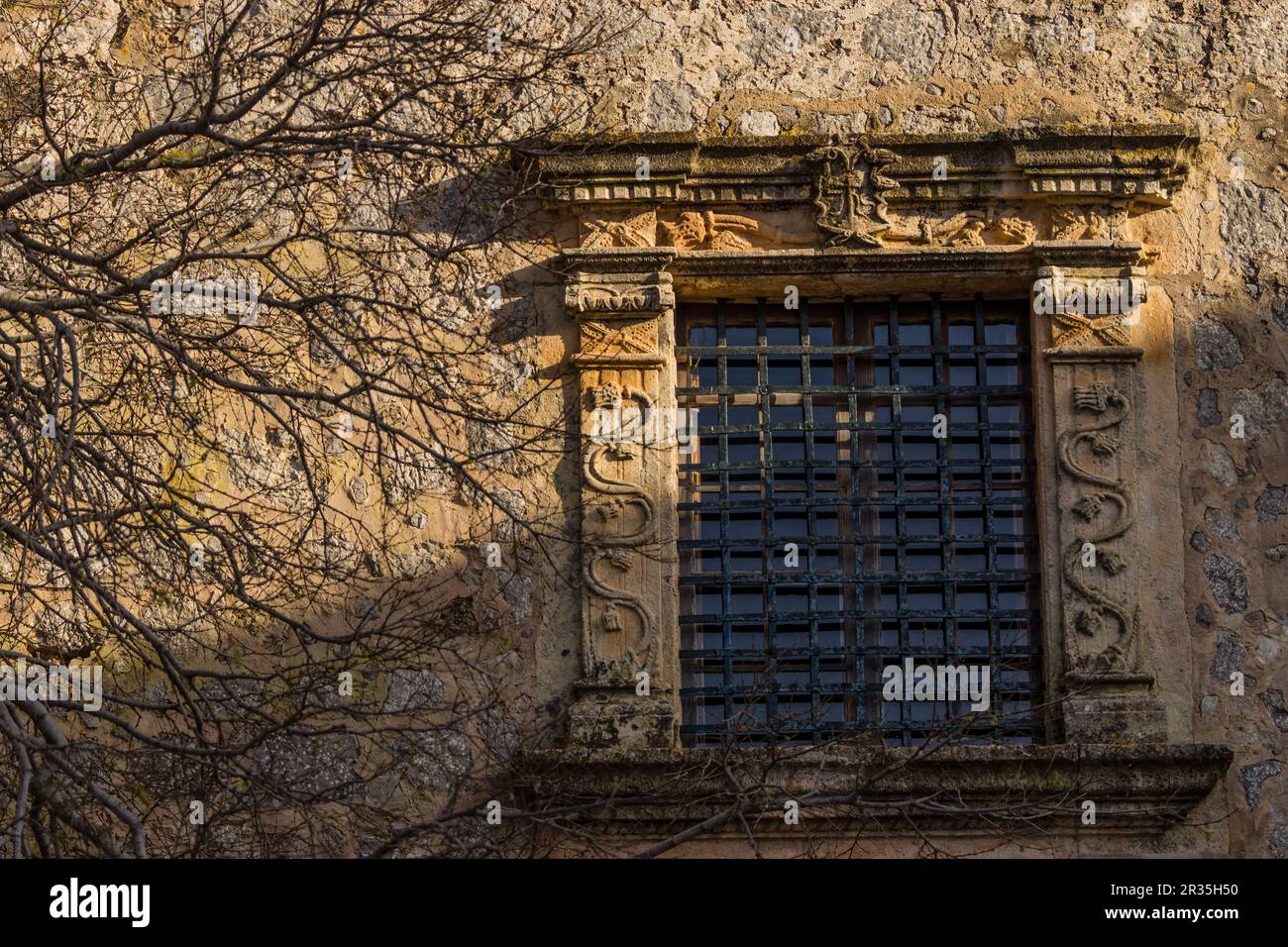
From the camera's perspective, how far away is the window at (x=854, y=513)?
1039cm

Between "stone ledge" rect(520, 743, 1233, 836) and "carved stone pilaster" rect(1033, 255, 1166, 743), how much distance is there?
20 centimetres

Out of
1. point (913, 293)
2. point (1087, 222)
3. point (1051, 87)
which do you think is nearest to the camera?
point (1087, 222)

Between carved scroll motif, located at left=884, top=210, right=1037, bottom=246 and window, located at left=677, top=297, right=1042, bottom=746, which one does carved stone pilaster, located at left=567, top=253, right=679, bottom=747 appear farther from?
carved scroll motif, located at left=884, top=210, right=1037, bottom=246

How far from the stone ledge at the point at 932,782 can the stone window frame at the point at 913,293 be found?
0.21m

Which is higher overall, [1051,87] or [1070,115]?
[1051,87]

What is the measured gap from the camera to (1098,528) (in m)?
10.4

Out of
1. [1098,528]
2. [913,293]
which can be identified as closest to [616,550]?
[913,293]

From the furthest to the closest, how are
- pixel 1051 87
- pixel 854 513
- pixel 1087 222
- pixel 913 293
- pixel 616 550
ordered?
1. pixel 1051 87
2. pixel 913 293
3. pixel 1087 222
4. pixel 854 513
5. pixel 616 550

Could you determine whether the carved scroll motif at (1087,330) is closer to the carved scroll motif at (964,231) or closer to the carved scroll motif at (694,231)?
the carved scroll motif at (964,231)

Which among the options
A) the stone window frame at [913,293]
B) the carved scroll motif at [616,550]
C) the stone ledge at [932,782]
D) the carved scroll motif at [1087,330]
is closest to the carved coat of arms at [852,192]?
the stone window frame at [913,293]

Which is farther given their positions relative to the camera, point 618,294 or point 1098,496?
point 618,294

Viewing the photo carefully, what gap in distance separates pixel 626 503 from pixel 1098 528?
2027 mm

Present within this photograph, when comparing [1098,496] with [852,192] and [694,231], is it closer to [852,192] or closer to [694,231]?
[852,192]

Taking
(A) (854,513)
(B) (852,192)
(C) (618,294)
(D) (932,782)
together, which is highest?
(B) (852,192)
